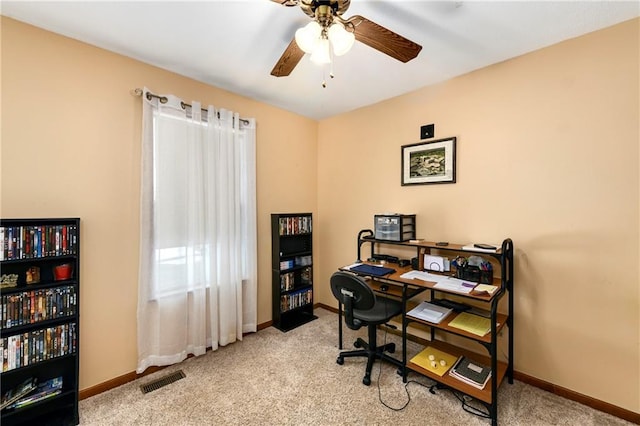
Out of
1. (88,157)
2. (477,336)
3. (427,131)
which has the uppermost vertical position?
(427,131)

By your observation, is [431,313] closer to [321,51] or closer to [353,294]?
[353,294]

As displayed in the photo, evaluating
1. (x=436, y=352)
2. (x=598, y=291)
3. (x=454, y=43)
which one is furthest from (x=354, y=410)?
(x=454, y=43)

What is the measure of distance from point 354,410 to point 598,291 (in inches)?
72.5

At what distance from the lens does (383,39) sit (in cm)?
146

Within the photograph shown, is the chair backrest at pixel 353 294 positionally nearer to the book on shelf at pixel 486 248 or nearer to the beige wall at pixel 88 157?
the book on shelf at pixel 486 248

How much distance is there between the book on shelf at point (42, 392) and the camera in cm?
158

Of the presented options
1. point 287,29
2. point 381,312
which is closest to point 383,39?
point 287,29

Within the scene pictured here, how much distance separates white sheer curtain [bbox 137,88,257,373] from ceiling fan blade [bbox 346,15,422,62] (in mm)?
1620

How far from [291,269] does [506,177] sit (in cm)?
228

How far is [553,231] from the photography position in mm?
1963

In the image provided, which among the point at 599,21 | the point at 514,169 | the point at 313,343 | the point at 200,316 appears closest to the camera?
the point at 599,21

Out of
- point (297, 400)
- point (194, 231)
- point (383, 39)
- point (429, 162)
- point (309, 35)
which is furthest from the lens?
point (429, 162)

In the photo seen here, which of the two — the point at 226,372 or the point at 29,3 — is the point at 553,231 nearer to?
the point at 226,372

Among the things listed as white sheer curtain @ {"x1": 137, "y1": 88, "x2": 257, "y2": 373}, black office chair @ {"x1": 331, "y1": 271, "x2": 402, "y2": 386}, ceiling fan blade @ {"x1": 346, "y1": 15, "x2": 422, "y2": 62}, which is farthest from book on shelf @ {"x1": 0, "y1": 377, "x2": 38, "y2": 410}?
ceiling fan blade @ {"x1": 346, "y1": 15, "x2": 422, "y2": 62}
